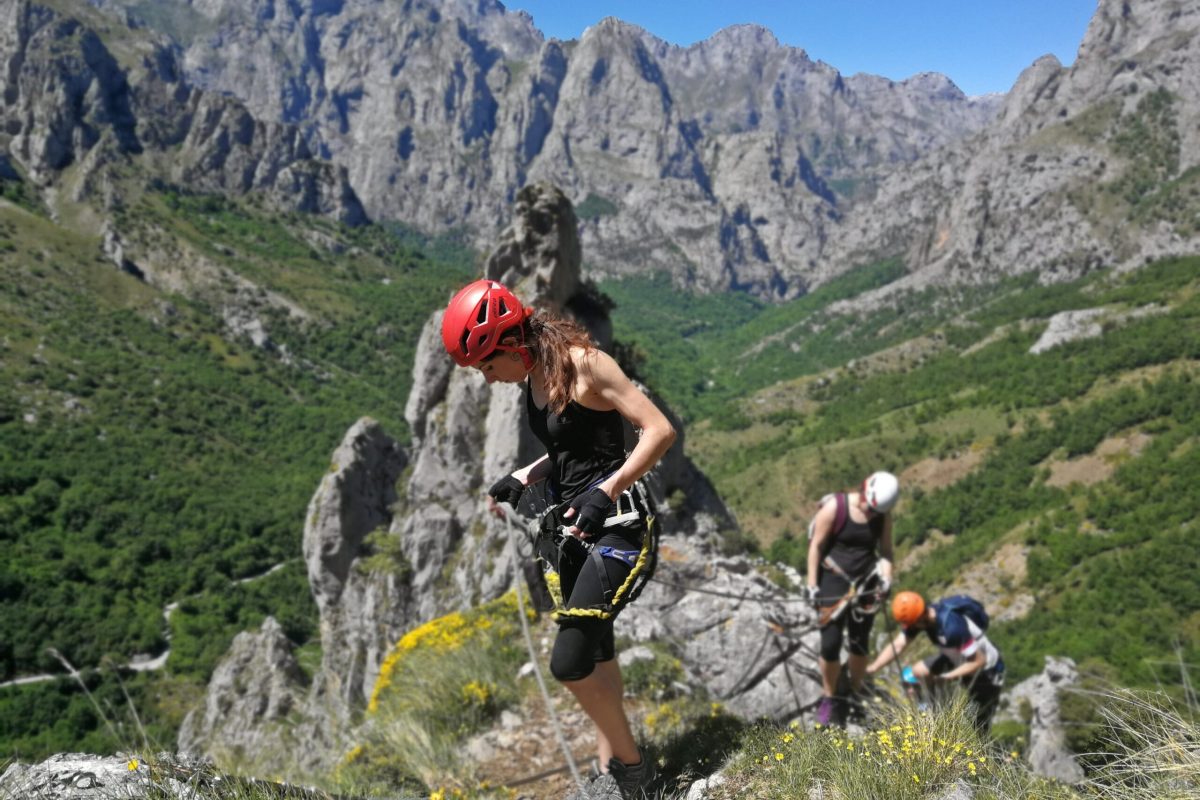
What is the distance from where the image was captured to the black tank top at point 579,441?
3559 millimetres

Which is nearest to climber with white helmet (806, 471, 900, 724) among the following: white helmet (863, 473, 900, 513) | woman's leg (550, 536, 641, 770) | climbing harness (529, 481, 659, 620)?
white helmet (863, 473, 900, 513)

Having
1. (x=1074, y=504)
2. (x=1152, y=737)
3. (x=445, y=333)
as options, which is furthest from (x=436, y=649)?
(x=1074, y=504)

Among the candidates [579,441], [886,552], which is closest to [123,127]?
[886,552]

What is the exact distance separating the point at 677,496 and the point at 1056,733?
418 inches

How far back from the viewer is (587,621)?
11.5 feet

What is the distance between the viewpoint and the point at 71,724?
37969 millimetres

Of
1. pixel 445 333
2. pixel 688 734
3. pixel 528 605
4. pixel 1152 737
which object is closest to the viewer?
pixel 1152 737

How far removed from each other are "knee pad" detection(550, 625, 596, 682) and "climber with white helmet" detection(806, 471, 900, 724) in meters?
3.80

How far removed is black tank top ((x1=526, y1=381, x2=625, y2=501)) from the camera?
3.56 meters

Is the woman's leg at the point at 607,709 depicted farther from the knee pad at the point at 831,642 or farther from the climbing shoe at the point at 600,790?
the knee pad at the point at 831,642

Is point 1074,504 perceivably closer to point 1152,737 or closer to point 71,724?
point 1152,737

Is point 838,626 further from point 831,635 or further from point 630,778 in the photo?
point 630,778

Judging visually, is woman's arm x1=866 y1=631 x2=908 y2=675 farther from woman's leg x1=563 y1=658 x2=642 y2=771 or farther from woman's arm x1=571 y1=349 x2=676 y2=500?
woman's arm x1=571 y1=349 x2=676 y2=500

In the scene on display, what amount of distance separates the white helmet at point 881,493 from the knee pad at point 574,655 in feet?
13.5
